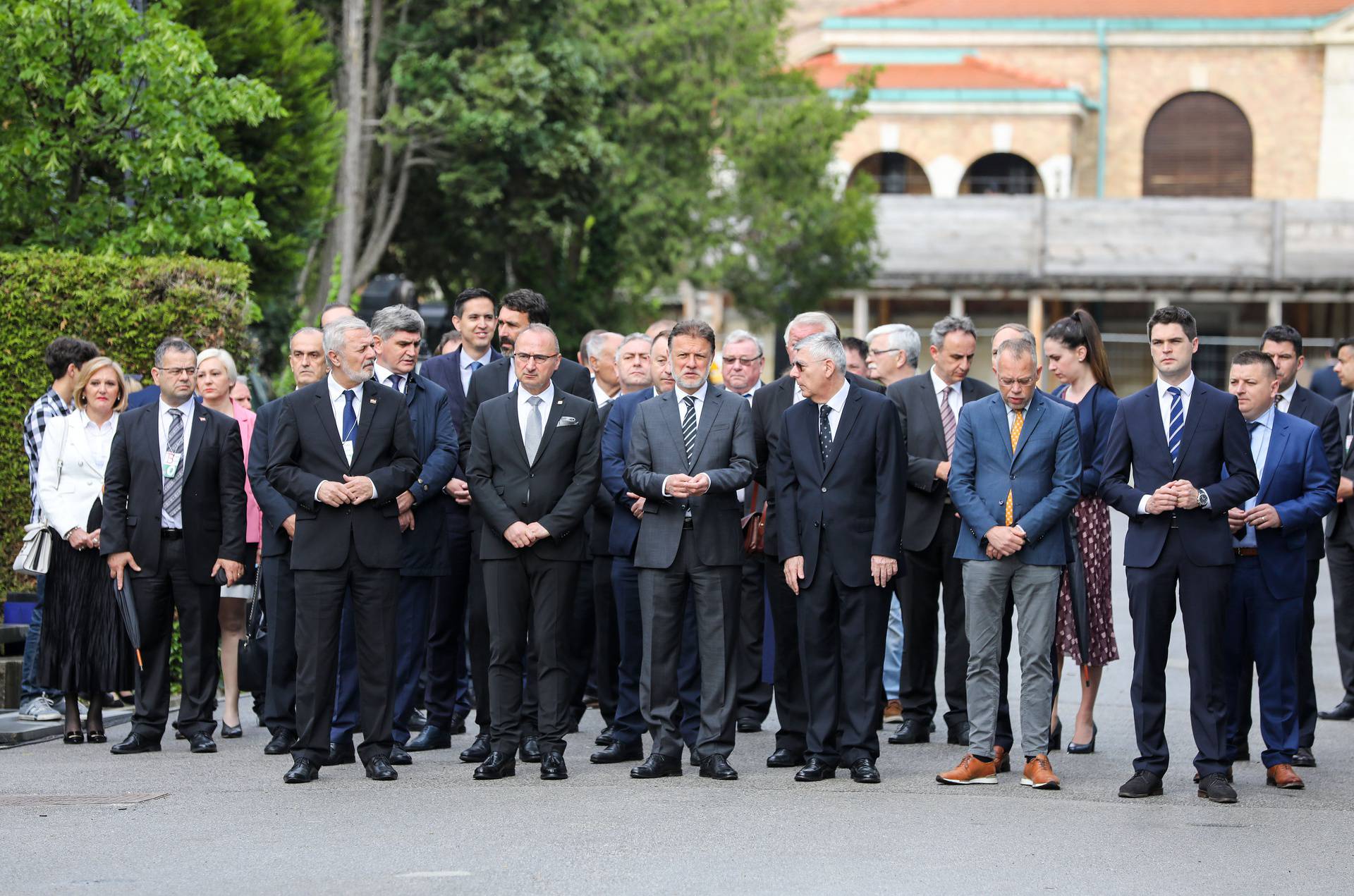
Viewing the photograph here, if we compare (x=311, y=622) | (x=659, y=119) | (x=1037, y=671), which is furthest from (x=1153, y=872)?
(x=659, y=119)

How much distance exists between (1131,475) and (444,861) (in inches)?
165

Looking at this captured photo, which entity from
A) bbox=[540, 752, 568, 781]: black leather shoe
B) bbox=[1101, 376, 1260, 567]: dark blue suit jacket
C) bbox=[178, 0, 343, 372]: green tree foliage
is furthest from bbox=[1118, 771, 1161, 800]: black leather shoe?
bbox=[178, 0, 343, 372]: green tree foliage

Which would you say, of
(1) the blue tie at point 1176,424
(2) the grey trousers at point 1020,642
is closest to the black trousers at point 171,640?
(2) the grey trousers at point 1020,642

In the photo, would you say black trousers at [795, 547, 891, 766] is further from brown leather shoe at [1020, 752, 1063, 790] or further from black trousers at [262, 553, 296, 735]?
black trousers at [262, 553, 296, 735]

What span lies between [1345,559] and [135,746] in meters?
7.67

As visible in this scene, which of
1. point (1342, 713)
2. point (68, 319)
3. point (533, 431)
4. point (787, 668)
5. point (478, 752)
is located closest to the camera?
point (533, 431)

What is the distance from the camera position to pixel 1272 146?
55.2 meters

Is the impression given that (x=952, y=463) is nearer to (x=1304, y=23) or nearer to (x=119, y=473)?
(x=119, y=473)

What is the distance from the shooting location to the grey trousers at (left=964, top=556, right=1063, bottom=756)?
8.89 metres

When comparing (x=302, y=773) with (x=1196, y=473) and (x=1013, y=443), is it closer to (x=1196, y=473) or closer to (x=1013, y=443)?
(x=1013, y=443)

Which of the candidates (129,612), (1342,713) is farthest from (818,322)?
(1342,713)

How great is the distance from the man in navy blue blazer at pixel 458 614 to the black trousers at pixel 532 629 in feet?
1.88

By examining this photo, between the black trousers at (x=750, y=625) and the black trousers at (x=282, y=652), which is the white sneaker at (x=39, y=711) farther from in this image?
the black trousers at (x=750, y=625)

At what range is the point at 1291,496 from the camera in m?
9.40
